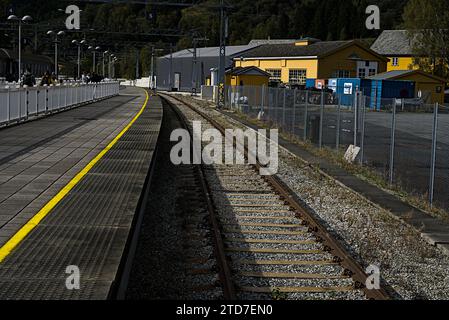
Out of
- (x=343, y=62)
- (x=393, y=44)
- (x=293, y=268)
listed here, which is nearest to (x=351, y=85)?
(x=343, y=62)

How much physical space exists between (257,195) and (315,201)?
3.65 feet

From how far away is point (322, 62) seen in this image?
7244 cm

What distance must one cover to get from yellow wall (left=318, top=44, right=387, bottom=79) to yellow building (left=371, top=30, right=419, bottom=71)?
504 inches

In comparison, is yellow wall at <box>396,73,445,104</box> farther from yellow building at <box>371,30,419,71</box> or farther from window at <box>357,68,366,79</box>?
yellow building at <box>371,30,419,71</box>

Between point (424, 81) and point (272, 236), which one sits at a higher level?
point (424, 81)

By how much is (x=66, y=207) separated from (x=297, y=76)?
6956 centimetres

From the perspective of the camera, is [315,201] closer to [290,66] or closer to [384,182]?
[384,182]

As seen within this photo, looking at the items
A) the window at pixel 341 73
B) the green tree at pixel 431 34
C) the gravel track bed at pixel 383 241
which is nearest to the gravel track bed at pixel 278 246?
the gravel track bed at pixel 383 241

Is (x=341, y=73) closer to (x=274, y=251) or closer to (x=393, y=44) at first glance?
(x=393, y=44)

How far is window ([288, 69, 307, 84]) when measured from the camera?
75.7m

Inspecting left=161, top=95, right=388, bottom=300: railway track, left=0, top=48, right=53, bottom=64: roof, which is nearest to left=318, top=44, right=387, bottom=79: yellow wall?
left=0, top=48, right=53, bottom=64: roof

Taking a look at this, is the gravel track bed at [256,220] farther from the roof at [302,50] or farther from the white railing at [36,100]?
the roof at [302,50]

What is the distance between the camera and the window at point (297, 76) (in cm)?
7569

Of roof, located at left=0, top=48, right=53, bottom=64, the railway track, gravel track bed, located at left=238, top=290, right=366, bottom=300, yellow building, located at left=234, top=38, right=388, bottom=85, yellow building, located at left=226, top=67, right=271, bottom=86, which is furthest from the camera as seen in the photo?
roof, located at left=0, top=48, right=53, bottom=64
